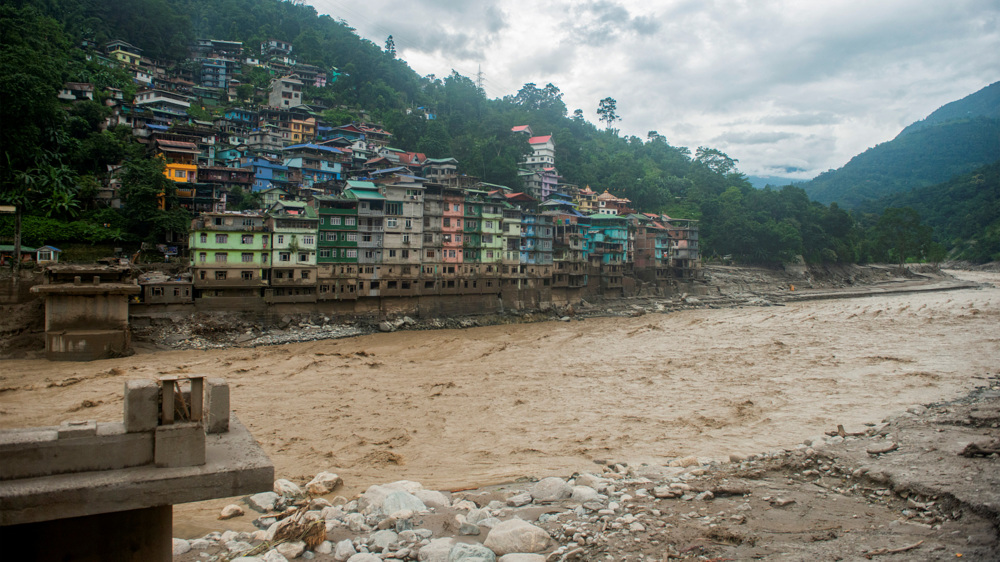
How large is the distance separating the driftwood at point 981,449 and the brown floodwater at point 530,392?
3334 mm

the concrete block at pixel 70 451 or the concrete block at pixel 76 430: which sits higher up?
the concrete block at pixel 76 430

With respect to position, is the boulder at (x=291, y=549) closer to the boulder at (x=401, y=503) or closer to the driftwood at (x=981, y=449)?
the boulder at (x=401, y=503)

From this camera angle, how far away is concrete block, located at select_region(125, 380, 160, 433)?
424 cm

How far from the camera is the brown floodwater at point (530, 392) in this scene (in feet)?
39.5

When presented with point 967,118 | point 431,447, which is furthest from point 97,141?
point 967,118

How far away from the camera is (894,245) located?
7494cm

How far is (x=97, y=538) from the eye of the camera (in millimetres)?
4387

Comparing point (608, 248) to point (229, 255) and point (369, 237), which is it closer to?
point (369, 237)

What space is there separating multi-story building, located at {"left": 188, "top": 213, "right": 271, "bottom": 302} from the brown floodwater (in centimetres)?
447

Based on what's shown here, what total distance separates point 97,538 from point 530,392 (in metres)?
15.0

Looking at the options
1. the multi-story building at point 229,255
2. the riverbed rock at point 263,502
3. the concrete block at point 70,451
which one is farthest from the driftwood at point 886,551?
the multi-story building at point 229,255

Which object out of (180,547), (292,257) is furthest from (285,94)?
(180,547)

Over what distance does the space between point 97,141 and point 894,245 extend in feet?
286

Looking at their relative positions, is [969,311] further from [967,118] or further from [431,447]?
[967,118]
